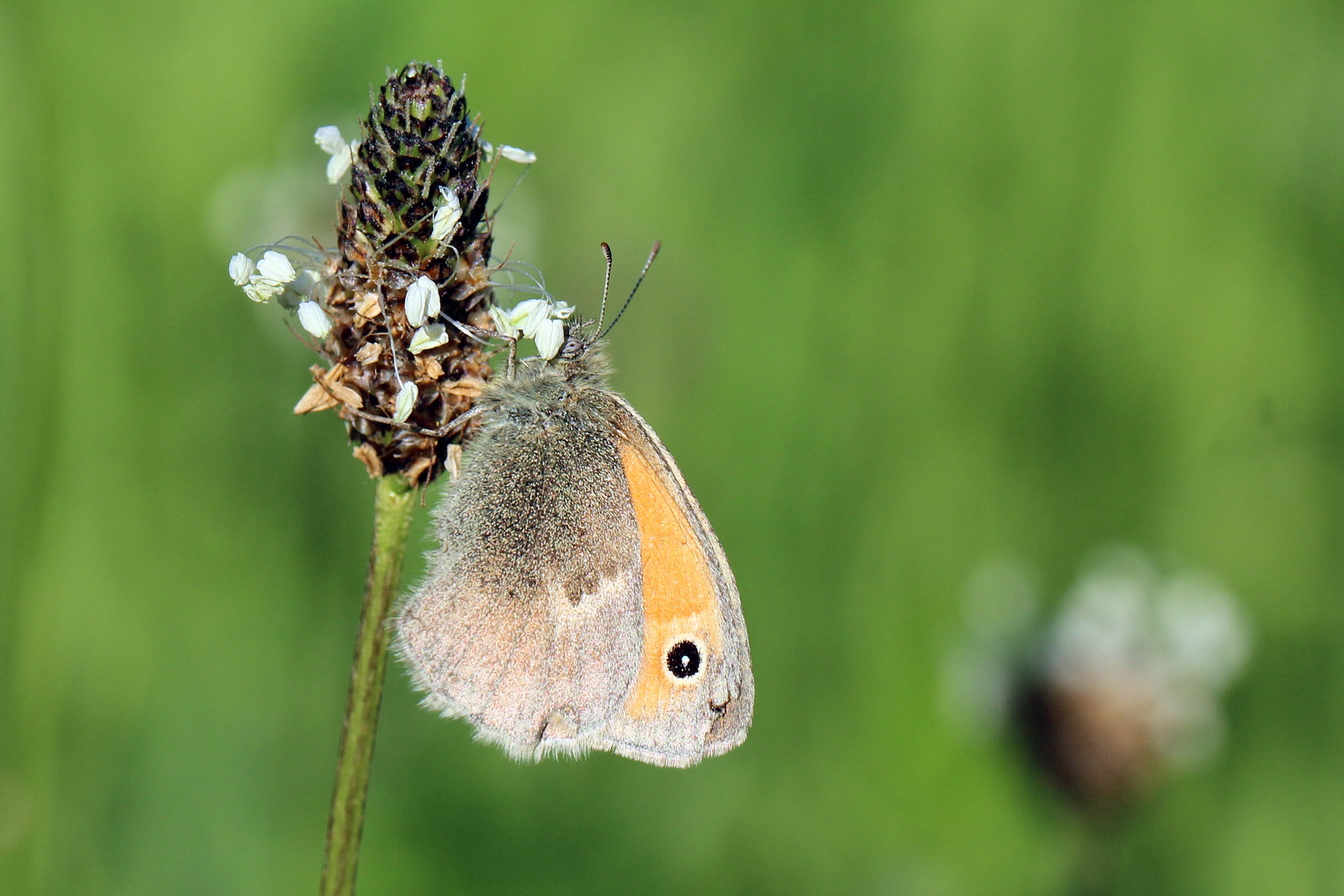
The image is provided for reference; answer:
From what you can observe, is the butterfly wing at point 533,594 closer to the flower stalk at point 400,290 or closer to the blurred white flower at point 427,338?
the flower stalk at point 400,290

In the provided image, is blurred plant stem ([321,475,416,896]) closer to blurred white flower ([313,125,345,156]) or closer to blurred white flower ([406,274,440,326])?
blurred white flower ([406,274,440,326])

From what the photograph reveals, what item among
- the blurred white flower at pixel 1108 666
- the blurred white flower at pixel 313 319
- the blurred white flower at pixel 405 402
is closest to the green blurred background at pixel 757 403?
the blurred white flower at pixel 1108 666

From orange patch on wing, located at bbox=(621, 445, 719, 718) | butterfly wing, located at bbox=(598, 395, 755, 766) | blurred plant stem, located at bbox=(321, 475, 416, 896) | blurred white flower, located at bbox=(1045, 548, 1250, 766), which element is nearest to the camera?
blurred plant stem, located at bbox=(321, 475, 416, 896)

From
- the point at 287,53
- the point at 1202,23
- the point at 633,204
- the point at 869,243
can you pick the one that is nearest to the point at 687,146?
the point at 633,204

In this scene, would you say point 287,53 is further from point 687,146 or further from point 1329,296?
point 1329,296

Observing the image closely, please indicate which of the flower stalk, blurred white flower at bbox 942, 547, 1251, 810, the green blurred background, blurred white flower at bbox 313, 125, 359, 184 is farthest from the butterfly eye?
blurred white flower at bbox 942, 547, 1251, 810
